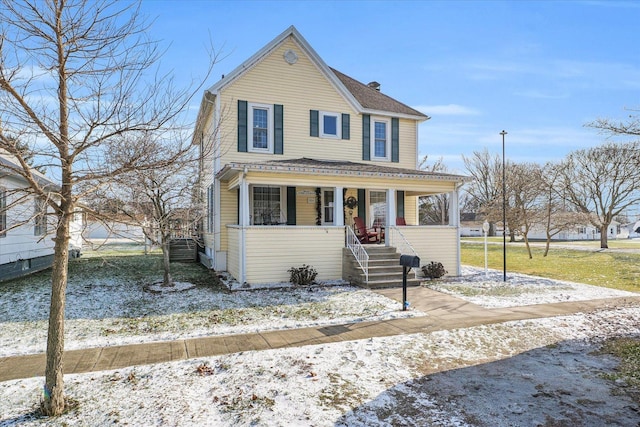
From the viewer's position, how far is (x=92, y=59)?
4027mm

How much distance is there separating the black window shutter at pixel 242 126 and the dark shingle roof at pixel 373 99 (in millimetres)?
4698

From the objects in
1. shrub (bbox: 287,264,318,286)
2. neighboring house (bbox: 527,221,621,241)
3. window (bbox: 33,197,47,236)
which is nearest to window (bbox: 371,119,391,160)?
shrub (bbox: 287,264,318,286)

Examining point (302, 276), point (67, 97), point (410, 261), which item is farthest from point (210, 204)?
point (67, 97)

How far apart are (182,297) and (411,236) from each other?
7639mm

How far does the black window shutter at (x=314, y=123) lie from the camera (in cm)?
1409

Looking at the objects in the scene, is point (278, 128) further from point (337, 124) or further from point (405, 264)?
point (405, 264)

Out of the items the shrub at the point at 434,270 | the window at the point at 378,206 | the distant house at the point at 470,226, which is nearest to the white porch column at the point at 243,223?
the shrub at the point at 434,270

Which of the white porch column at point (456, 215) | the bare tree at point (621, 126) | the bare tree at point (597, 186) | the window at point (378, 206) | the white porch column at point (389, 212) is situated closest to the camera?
the bare tree at point (621, 126)

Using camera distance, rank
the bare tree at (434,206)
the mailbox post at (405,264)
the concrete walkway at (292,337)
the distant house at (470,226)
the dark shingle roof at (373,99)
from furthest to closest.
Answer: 1. the distant house at (470,226)
2. the bare tree at (434,206)
3. the dark shingle roof at (373,99)
4. the mailbox post at (405,264)
5. the concrete walkway at (292,337)

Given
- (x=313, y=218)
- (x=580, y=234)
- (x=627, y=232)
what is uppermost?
(x=313, y=218)

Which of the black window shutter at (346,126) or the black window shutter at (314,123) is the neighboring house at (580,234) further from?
the black window shutter at (314,123)

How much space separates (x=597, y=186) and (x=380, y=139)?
27065 mm

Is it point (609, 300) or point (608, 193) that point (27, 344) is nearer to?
point (609, 300)

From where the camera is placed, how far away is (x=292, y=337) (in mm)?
6230
